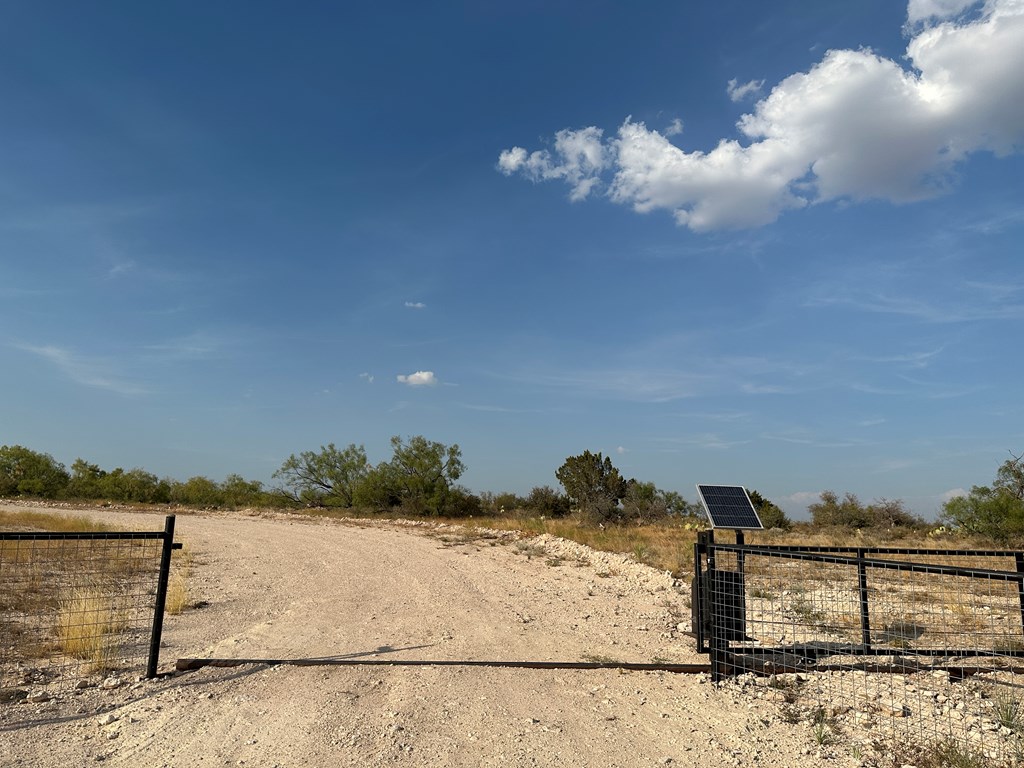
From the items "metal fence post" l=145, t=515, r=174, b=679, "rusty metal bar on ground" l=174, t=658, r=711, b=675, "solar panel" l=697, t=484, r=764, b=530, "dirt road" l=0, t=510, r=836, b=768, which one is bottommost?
"dirt road" l=0, t=510, r=836, b=768

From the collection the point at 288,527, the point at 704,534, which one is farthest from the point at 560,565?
the point at 288,527

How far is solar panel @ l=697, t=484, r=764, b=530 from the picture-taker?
762 centimetres

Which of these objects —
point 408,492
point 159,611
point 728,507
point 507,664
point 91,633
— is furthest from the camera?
point 408,492

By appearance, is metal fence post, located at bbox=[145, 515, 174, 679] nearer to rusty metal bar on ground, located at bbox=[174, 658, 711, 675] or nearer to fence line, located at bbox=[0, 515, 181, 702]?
fence line, located at bbox=[0, 515, 181, 702]

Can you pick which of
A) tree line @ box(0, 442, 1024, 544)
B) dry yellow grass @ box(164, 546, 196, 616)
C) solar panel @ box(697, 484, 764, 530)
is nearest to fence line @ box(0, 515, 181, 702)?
dry yellow grass @ box(164, 546, 196, 616)

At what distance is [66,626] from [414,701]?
468 cm

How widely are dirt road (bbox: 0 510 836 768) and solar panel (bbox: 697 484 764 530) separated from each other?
168cm

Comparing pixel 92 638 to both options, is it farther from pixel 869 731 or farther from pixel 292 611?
pixel 869 731

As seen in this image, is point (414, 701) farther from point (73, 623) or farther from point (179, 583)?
point (179, 583)

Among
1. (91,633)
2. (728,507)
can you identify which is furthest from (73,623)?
(728,507)

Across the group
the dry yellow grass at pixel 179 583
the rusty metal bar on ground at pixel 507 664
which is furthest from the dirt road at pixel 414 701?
the dry yellow grass at pixel 179 583

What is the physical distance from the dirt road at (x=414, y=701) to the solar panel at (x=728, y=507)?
1684 mm

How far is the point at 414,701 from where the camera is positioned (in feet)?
19.3

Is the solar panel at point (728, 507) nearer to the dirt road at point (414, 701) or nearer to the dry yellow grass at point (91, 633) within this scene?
the dirt road at point (414, 701)
